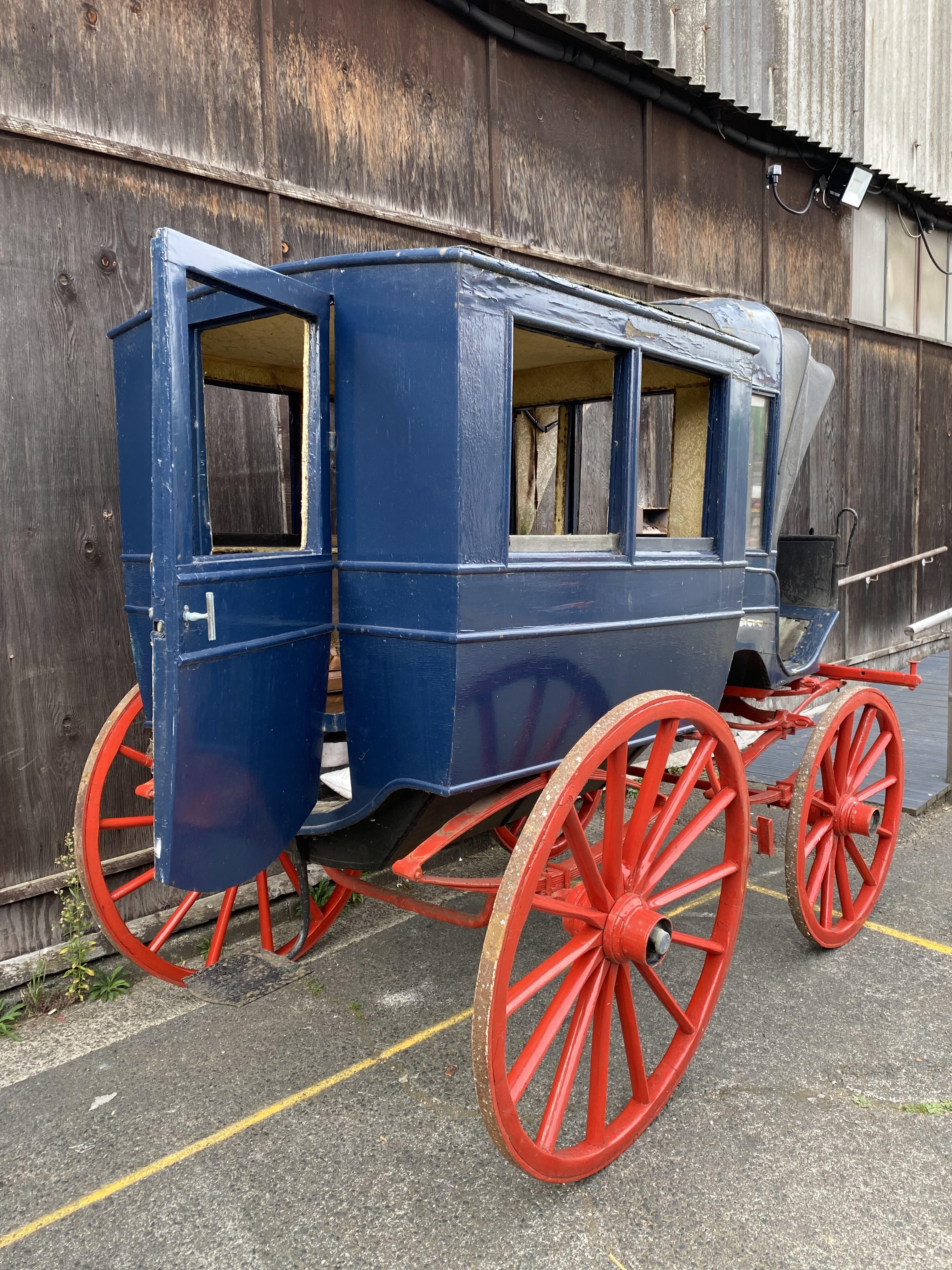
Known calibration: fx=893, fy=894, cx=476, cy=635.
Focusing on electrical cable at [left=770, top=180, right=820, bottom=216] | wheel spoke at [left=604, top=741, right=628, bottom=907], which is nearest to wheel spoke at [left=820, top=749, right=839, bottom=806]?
wheel spoke at [left=604, top=741, right=628, bottom=907]

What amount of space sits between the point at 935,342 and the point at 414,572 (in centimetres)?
832

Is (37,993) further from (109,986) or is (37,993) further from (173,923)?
(173,923)

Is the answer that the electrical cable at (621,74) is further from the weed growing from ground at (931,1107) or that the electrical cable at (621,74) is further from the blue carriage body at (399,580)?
the weed growing from ground at (931,1107)

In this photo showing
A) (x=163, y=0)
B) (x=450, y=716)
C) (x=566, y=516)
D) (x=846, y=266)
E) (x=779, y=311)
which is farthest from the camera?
(x=846, y=266)

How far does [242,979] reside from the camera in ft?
9.45

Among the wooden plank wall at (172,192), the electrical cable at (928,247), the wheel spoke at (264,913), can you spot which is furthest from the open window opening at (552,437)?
the electrical cable at (928,247)

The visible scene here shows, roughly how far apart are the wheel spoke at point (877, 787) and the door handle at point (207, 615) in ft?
8.56

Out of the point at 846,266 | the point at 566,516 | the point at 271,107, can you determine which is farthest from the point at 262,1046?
the point at 846,266

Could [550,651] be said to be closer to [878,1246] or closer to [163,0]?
[878,1246]

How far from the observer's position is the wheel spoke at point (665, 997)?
7.65 feet

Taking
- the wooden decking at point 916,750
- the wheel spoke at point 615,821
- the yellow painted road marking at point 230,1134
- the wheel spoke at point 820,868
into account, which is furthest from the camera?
the wooden decking at point 916,750

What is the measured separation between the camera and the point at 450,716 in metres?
2.20

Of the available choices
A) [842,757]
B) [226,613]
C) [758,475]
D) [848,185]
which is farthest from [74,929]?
[848,185]

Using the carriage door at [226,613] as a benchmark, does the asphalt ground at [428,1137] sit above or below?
below
